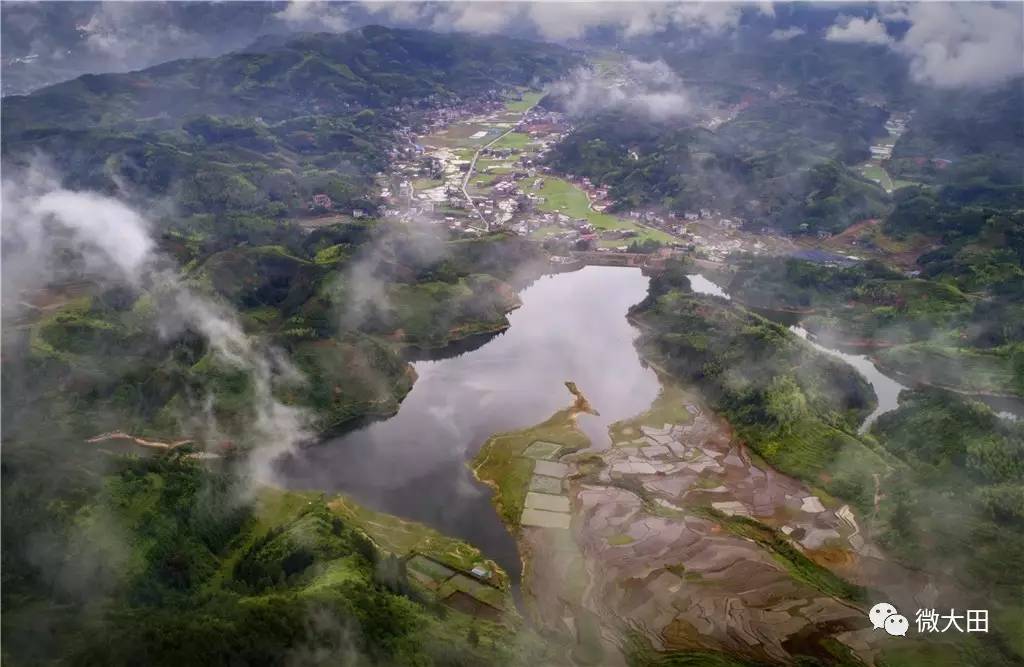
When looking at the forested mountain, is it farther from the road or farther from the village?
the road

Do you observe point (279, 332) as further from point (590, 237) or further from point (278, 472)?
point (590, 237)

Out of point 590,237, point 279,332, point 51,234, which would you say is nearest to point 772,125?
point 590,237

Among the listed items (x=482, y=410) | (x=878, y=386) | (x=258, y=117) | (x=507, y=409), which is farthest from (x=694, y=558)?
(x=258, y=117)

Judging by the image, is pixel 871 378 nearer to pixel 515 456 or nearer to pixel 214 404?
pixel 515 456

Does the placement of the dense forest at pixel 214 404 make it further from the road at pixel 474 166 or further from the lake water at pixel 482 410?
the road at pixel 474 166

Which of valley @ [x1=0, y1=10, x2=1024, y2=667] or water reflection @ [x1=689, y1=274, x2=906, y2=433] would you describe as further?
water reflection @ [x1=689, y1=274, x2=906, y2=433]

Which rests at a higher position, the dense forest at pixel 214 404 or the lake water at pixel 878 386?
the dense forest at pixel 214 404

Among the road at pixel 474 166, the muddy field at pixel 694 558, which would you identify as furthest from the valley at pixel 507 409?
the road at pixel 474 166

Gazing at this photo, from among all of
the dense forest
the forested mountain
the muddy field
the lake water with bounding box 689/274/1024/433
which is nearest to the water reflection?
the lake water with bounding box 689/274/1024/433
